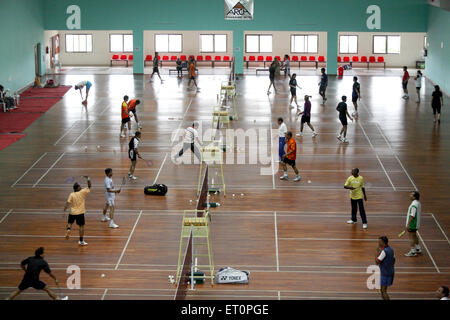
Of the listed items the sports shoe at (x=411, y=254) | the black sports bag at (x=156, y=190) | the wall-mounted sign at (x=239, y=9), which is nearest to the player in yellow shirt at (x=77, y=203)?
the black sports bag at (x=156, y=190)

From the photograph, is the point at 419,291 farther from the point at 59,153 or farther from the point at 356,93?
the point at 356,93

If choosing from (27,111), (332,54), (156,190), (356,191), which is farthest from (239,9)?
(356,191)

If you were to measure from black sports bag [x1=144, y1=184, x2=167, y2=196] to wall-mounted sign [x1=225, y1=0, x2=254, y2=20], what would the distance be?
2843 cm

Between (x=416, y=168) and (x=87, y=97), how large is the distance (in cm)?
1939

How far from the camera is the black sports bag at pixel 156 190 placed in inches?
843

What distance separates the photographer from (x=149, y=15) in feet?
158

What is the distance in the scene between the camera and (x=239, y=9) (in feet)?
157

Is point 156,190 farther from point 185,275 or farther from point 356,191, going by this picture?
point 185,275

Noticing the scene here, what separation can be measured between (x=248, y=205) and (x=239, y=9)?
2945 centimetres

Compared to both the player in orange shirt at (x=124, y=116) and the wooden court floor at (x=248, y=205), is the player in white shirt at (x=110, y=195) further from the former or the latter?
the player in orange shirt at (x=124, y=116)

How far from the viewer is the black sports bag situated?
70.2ft

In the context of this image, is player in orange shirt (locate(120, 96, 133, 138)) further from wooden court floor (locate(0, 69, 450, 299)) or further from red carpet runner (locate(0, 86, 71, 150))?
red carpet runner (locate(0, 86, 71, 150))
